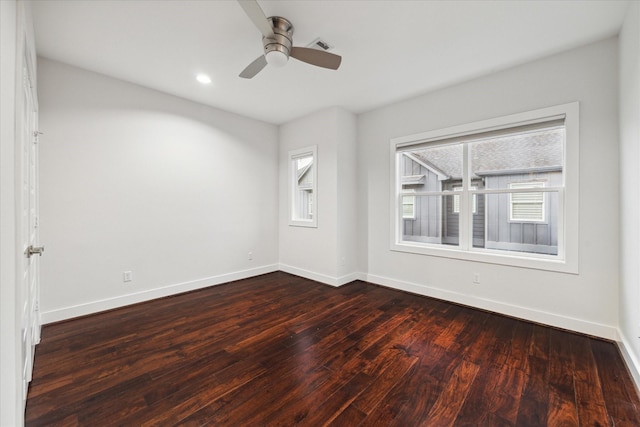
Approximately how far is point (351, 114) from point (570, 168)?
281cm

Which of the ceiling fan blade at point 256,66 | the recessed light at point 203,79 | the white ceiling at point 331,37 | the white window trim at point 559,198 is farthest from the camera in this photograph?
the recessed light at point 203,79

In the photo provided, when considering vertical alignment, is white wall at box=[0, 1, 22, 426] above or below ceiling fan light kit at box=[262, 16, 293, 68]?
below

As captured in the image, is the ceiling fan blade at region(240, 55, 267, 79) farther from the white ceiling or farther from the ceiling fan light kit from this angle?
the white ceiling

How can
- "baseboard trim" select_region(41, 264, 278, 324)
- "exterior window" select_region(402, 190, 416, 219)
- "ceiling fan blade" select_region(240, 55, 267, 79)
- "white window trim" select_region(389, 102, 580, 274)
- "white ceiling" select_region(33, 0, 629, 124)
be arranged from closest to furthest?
"white ceiling" select_region(33, 0, 629, 124) < "ceiling fan blade" select_region(240, 55, 267, 79) < "white window trim" select_region(389, 102, 580, 274) < "baseboard trim" select_region(41, 264, 278, 324) < "exterior window" select_region(402, 190, 416, 219)

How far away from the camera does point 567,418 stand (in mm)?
1516

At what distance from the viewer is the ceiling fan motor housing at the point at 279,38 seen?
2094 mm

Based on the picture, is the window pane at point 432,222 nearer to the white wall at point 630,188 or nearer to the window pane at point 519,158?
the window pane at point 519,158

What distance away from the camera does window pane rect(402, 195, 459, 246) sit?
3.54 metres

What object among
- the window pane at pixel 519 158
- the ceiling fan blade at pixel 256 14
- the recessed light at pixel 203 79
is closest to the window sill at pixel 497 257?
the window pane at pixel 519 158

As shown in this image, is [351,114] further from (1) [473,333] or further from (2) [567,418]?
(2) [567,418]

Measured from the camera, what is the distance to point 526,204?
3.01m

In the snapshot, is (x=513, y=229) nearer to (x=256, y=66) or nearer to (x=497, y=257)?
(x=497, y=257)

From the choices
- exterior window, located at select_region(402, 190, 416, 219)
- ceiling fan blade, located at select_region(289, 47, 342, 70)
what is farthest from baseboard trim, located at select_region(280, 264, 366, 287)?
ceiling fan blade, located at select_region(289, 47, 342, 70)

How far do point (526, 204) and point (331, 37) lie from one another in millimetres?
2769
